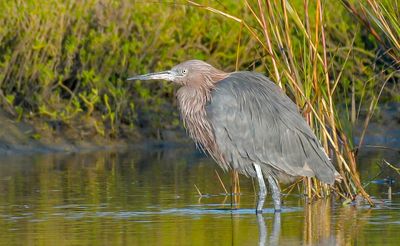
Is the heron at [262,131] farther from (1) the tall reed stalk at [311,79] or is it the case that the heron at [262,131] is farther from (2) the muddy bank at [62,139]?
(2) the muddy bank at [62,139]

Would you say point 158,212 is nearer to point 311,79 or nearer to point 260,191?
point 260,191

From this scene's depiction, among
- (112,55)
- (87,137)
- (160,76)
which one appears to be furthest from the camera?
(112,55)

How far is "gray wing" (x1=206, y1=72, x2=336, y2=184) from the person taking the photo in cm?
827

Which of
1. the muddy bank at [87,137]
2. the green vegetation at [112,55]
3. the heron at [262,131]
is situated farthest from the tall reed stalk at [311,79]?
the green vegetation at [112,55]

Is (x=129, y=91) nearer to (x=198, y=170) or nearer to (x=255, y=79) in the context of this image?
(x=198, y=170)

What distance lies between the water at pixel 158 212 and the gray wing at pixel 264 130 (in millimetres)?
388

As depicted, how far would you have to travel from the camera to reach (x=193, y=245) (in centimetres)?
664

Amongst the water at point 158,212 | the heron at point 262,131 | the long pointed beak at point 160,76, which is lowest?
the water at point 158,212

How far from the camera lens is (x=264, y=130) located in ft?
27.2

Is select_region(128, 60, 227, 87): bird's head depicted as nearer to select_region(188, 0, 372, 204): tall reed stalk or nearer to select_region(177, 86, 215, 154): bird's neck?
select_region(177, 86, 215, 154): bird's neck

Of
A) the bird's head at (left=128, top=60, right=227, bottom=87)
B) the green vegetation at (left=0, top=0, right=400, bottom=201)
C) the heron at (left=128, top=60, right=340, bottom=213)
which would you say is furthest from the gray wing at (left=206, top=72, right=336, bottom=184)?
the green vegetation at (left=0, top=0, right=400, bottom=201)

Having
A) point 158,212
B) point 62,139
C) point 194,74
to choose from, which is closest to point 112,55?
point 62,139

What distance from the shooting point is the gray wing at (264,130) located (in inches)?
325

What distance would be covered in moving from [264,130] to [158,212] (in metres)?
0.97
